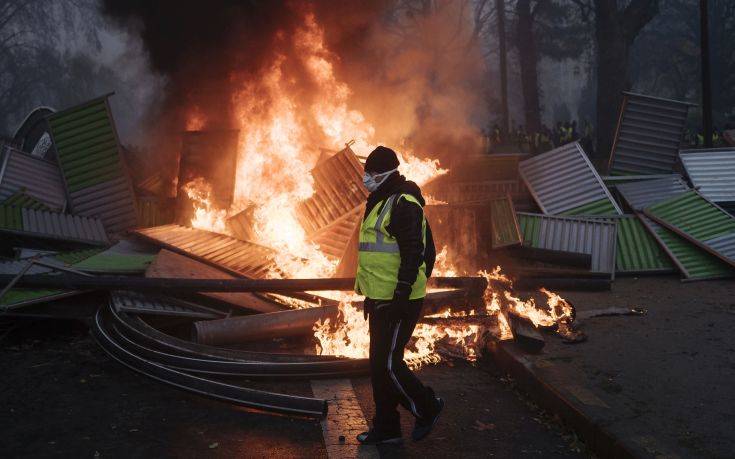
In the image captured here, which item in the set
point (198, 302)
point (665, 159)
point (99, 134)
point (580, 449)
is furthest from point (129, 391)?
point (665, 159)

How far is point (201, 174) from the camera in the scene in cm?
1145

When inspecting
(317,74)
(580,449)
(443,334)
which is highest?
(317,74)

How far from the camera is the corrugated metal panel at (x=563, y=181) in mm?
11367

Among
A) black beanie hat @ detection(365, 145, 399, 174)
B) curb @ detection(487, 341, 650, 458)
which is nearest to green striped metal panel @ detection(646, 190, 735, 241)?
curb @ detection(487, 341, 650, 458)

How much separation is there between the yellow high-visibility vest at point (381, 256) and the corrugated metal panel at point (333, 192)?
5214 millimetres

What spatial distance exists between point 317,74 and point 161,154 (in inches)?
173

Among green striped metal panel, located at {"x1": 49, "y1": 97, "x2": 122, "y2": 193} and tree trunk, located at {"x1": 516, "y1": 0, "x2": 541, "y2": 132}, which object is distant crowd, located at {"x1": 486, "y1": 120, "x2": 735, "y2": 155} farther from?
green striped metal panel, located at {"x1": 49, "y1": 97, "x2": 122, "y2": 193}

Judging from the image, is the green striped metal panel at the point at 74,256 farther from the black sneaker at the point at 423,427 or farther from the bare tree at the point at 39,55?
the bare tree at the point at 39,55

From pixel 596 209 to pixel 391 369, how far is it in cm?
825

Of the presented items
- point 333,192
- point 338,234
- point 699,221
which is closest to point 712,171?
point 699,221

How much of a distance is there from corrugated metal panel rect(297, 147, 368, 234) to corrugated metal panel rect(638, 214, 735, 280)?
519 cm

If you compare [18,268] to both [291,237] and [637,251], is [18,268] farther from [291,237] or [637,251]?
[637,251]

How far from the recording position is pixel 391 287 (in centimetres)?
405

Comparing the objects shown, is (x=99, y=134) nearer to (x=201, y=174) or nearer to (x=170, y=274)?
(x=201, y=174)
